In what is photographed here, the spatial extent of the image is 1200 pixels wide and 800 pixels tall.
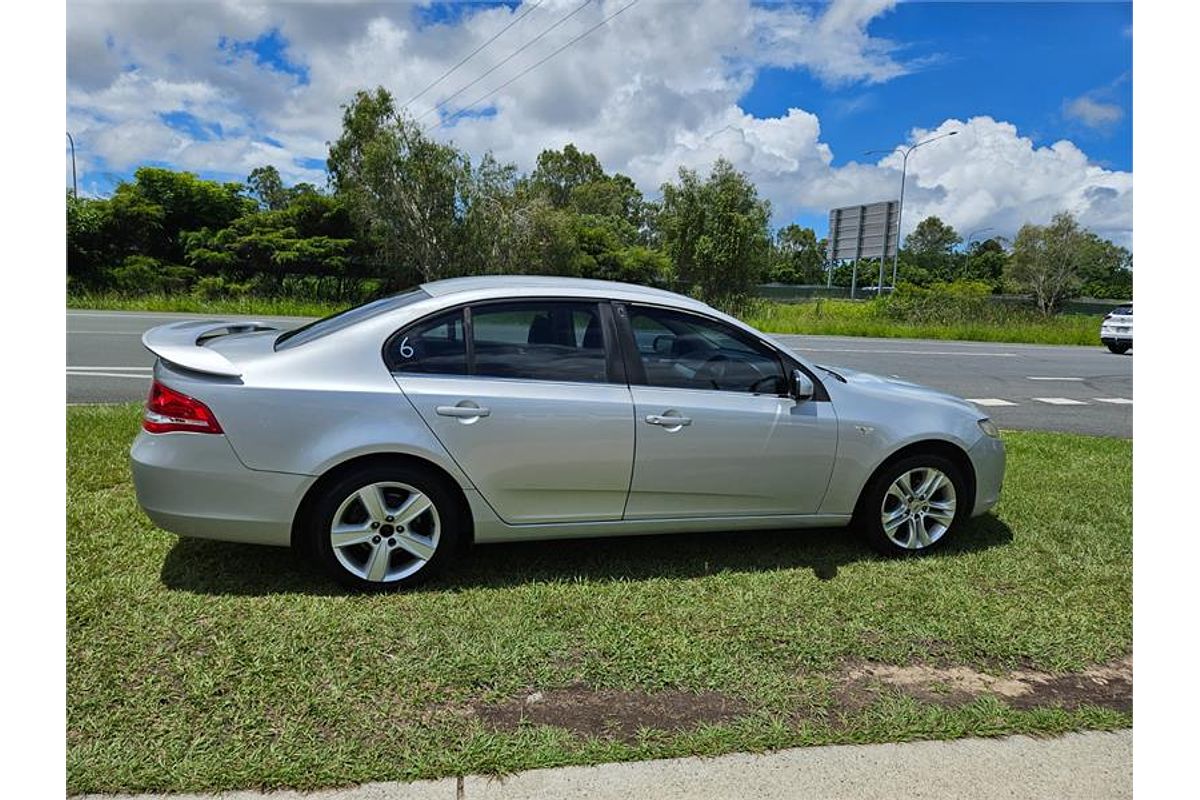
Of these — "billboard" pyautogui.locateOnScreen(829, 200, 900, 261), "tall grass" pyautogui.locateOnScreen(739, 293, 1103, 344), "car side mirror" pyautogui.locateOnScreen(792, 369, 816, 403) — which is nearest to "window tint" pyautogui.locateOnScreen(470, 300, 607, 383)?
"car side mirror" pyautogui.locateOnScreen(792, 369, 816, 403)

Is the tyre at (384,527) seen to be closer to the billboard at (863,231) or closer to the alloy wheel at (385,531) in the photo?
the alloy wheel at (385,531)

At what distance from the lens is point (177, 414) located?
11.1 ft

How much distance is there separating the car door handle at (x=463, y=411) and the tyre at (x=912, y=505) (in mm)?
2247

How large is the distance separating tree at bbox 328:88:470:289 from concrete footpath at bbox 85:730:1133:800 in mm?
24508

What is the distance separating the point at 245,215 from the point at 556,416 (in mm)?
27173

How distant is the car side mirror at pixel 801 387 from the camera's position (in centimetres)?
402

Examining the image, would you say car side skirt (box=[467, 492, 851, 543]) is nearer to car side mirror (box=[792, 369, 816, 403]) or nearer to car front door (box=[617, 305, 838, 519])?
car front door (box=[617, 305, 838, 519])

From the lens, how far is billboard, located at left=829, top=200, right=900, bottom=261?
Answer: 115ft

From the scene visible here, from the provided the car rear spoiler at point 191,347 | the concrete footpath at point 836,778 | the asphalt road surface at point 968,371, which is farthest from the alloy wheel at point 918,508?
the car rear spoiler at point 191,347

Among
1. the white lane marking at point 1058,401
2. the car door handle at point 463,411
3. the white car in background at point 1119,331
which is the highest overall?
the white car in background at point 1119,331

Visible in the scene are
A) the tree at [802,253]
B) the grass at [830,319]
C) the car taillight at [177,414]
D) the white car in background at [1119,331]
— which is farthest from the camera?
the tree at [802,253]

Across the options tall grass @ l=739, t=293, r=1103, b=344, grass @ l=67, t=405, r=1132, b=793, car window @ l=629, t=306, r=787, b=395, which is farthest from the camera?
tall grass @ l=739, t=293, r=1103, b=344

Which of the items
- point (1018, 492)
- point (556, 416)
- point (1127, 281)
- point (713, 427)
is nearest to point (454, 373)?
point (556, 416)

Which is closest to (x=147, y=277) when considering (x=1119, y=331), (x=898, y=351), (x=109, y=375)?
(x=109, y=375)
